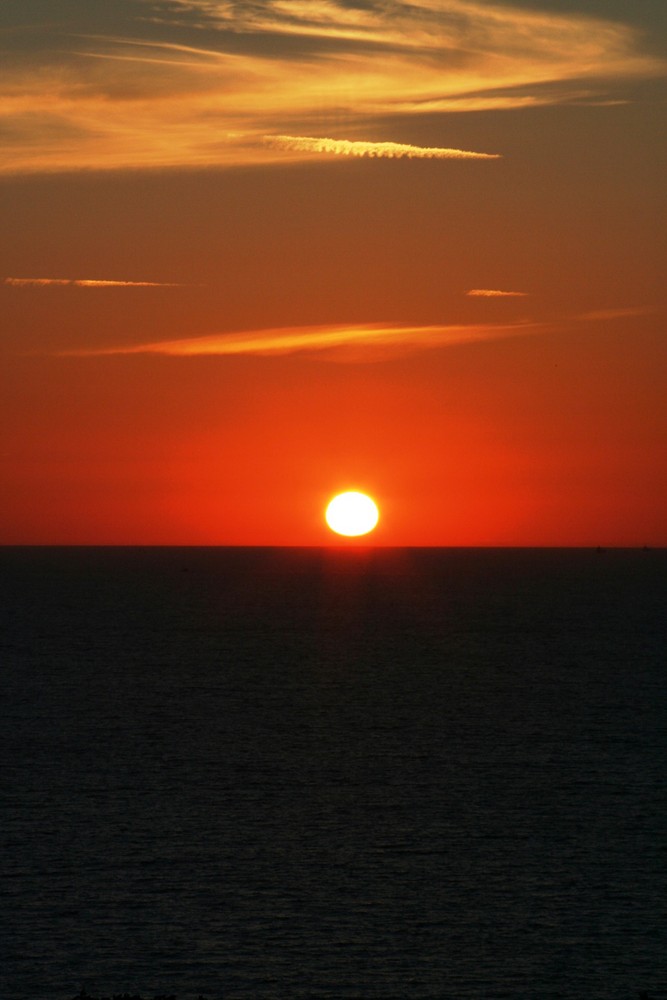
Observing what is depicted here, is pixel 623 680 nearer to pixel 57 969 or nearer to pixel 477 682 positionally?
pixel 477 682

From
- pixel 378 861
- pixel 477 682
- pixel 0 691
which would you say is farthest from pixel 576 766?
pixel 0 691

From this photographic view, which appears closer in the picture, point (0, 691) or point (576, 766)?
point (576, 766)

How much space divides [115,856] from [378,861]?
12.4 metres

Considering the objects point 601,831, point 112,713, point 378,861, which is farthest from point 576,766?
point 112,713

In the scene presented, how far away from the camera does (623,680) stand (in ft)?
489

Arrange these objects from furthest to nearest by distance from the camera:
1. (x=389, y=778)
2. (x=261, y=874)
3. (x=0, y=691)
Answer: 1. (x=0, y=691)
2. (x=389, y=778)
3. (x=261, y=874)

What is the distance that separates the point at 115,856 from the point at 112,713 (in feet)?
175

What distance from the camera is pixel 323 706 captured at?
126688mm

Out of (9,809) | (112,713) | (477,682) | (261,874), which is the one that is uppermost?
(477,682)

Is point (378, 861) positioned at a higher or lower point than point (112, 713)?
lower

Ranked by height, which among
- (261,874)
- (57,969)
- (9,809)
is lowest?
(57,969)

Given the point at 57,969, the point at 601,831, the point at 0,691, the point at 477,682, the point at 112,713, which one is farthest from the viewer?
the point at 477,682

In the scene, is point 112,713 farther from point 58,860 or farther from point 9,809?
point 58,860

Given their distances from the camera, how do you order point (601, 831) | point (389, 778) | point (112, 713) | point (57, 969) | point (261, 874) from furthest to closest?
point (112, 713), point (389, 778), point (601, 831), point (261, 874), point (57, 969)
